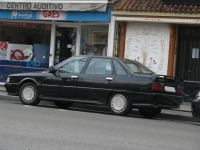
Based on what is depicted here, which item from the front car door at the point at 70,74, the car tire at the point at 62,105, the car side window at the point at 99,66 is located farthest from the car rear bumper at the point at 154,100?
the car tire at the point at 62,105

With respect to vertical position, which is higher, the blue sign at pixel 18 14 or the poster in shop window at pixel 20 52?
the blue sign at pixel 18 14

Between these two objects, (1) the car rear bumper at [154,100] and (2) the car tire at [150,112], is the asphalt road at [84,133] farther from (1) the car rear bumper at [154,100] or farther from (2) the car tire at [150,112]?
(2) the car tire at [150,112]

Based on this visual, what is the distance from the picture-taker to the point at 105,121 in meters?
10.6

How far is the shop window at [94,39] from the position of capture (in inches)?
Answer: 719

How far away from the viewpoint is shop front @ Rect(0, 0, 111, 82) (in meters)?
17.9

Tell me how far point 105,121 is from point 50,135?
2.64 metres

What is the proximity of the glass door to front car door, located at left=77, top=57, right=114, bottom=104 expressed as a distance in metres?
6.51

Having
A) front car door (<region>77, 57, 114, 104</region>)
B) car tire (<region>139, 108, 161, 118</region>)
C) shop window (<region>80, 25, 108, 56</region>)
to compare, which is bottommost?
car tire (<region>139, 108, 161, 118</region>)

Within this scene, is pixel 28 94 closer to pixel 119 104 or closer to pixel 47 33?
pixel 119 104

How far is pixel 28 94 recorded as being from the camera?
43.3 feet

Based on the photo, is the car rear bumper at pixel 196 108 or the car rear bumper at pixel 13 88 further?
the car rear bumper at pixel 13 88


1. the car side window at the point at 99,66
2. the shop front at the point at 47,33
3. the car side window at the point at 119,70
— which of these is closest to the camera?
the car side window at the point at 119,70

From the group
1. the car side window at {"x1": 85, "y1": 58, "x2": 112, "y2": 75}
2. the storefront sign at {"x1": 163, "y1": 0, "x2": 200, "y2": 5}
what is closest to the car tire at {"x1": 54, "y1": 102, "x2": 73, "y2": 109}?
the car side window at {"x1": 85, "y1": 58, "x2": 112, "y2": 75}

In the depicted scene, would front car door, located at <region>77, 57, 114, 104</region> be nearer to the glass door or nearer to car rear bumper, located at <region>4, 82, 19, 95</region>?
car rear bumper, located at <region>4, 82, 19, 95</region>
